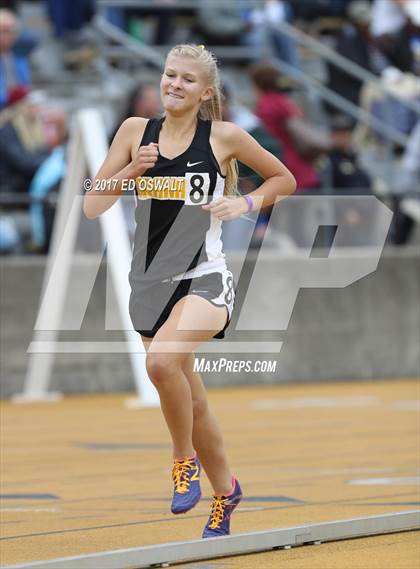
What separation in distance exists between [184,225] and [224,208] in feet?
0.81

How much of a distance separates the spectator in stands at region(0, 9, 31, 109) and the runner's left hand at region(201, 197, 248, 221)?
33.2 feet

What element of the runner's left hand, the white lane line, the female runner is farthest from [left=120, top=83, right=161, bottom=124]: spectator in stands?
the runner's left hand

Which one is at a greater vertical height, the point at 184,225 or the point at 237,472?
the point at 184,225

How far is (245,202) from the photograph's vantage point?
6691 mm

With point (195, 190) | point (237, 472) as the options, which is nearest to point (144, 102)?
point (237, 472)

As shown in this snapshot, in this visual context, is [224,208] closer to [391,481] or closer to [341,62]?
[391,481]

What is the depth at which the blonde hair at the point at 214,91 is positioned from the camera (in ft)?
22.2

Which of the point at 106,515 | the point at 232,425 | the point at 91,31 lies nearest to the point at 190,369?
the point at 106,515

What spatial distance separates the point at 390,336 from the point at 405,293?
1.76 ft

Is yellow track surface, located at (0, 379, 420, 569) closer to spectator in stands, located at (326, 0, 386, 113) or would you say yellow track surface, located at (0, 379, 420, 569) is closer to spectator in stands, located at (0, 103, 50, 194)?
spectator in stands, located at (0, 103, 50, 194)

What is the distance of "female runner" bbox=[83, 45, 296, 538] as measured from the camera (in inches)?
259

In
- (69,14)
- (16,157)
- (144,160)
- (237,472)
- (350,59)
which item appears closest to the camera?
(144,160)

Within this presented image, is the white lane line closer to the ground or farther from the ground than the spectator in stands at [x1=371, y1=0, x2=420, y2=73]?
farther from the ground

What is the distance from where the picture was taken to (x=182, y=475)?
669 centimetres
